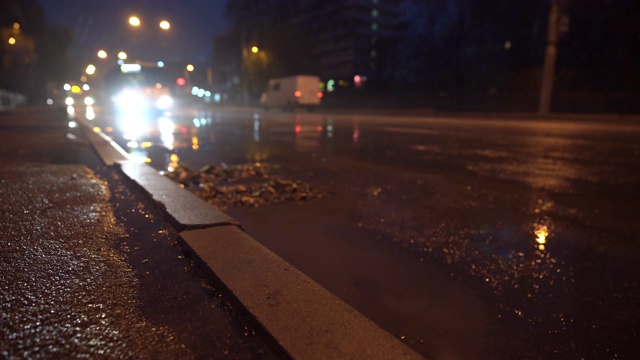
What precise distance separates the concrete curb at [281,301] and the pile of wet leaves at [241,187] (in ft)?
6.10

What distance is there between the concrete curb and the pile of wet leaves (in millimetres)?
1860

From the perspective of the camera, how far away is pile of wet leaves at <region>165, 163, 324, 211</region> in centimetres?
544

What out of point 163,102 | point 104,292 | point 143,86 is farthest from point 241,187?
point 143,86

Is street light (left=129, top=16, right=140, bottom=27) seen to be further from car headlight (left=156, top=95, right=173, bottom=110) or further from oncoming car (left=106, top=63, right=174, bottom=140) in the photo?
car headlight (left=156, top=95, right=173, bottom=110)

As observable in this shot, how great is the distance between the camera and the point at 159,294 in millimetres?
2391

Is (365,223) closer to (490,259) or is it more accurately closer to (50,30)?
(490,259)

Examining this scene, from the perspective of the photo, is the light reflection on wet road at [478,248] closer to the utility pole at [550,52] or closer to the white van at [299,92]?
the utility pole at [550,52]

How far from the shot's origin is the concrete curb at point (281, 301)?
6.03ft

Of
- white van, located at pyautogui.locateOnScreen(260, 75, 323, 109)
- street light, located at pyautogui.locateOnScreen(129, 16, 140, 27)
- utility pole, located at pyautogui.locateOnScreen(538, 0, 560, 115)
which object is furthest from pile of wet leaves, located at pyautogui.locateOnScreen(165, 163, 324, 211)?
white van, located at pyautogui.locateOnScreen(260, 75, 323, 109)

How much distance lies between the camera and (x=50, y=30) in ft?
189

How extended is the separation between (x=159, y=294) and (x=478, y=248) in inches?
108

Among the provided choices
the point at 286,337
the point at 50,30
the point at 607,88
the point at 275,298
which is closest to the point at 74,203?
the point at 275,298

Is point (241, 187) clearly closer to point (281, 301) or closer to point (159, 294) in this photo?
point (159, 294)

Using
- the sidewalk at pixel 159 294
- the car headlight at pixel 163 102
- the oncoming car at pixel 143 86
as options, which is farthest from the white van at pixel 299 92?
the sidewalk at pixel 159 294
